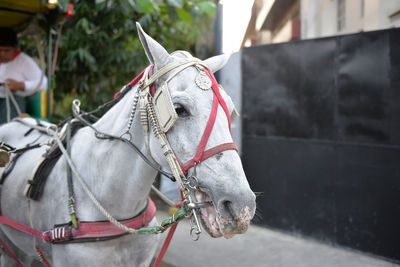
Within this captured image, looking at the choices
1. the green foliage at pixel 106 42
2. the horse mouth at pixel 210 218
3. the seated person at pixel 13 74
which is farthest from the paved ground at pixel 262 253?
the green foliage at pixel 106 42

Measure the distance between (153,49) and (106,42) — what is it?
180 inches

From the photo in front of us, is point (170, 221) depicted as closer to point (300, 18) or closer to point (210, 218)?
point (210, 218)

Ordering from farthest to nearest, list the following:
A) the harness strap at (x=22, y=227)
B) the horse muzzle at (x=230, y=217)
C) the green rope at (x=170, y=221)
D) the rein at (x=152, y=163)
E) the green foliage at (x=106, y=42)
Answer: the green foliage at (x=106, y=42)
the harness strap at (x=22, y=227)
the green rope at (x=170, y=221)
the rein at (x=152, y=163)
the horse muzzle at (x=230, y=217)

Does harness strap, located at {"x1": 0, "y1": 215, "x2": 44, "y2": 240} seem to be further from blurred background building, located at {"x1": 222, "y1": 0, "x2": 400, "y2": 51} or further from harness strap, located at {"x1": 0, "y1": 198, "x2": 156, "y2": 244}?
blurred background building, located at {"x1": 222, "y1": 0, "x2": 400, "y2": 51}

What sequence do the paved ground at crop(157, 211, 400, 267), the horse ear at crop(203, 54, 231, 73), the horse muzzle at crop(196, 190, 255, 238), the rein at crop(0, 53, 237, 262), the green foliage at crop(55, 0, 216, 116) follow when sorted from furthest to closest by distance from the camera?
the green foliage at crop(55, 0, 216, 116) → the paved ground at crop(157, 211, 400, 267) → the horse ear at crop(203, 54, 231, 73) → the rein at crop(0, 53, 237, 262) → the horse muzzle at crop(196, 190, 255, 238)

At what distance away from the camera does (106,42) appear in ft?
19.2

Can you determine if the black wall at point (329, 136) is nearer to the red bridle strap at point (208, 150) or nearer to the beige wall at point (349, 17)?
the beige wall at point (349, 17)

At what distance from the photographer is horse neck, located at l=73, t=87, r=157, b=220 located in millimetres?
1851

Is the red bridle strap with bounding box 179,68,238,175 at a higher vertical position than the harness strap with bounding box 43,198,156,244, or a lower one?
higher

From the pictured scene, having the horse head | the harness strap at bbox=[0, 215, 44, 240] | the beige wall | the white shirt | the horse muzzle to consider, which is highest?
the beige wall

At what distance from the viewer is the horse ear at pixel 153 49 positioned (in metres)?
1.62

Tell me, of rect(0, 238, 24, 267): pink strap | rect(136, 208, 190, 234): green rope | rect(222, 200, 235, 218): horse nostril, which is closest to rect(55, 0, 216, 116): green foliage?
rect(0, 238, 24, 267): pink strap

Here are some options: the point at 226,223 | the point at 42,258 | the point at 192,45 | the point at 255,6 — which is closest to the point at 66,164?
the point at 42,258

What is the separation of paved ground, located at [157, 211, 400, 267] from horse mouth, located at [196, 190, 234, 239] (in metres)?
2.39
